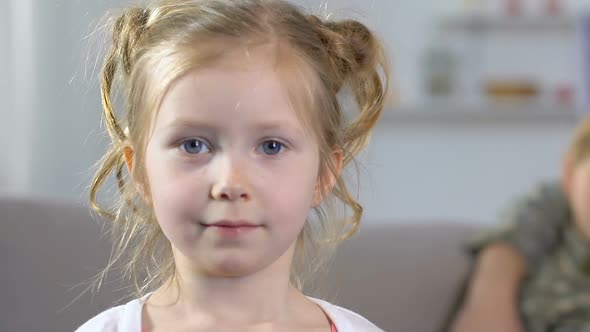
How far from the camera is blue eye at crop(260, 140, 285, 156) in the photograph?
1.36 ft

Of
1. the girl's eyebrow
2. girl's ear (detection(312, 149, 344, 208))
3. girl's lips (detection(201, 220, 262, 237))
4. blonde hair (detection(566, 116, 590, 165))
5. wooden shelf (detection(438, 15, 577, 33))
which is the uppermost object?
wooden shelf (detection(438, 15, 577, 33))

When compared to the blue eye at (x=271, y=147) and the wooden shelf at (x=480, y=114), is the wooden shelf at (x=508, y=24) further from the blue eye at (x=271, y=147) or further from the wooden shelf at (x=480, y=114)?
the blue eye at (x=271, y=147)

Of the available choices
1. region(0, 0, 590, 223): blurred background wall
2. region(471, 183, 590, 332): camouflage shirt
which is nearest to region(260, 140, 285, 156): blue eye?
region(471, 183, 590, 332): camouflage shirt

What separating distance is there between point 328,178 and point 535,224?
3.31 feet

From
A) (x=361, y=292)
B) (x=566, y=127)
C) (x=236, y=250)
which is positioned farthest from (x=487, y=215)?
(x=236, y=250)

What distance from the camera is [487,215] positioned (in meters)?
3.41

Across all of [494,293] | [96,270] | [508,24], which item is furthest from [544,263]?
[508,24]

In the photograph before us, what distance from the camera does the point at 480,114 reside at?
3.38 m

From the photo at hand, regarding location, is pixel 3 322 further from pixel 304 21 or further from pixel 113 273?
pixel 304 21

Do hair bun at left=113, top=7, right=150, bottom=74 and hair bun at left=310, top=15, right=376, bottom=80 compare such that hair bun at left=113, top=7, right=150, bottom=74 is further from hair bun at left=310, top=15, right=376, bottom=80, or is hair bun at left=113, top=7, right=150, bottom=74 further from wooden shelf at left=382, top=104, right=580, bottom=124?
wooden shelf at left=382, top=104, right=580, bottom=124

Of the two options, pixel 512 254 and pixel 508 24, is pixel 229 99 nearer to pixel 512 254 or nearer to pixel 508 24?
pixel 512 254

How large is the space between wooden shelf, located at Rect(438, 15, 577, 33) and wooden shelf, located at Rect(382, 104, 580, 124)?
268 millimetres

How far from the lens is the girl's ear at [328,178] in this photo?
1.51 ft

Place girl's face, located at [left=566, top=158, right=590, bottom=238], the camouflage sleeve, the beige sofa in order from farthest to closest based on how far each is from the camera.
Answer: the camouflage sleeve → girl's face, located at [left=566, top=158, right=590, bottom=238] → the beige sofa
